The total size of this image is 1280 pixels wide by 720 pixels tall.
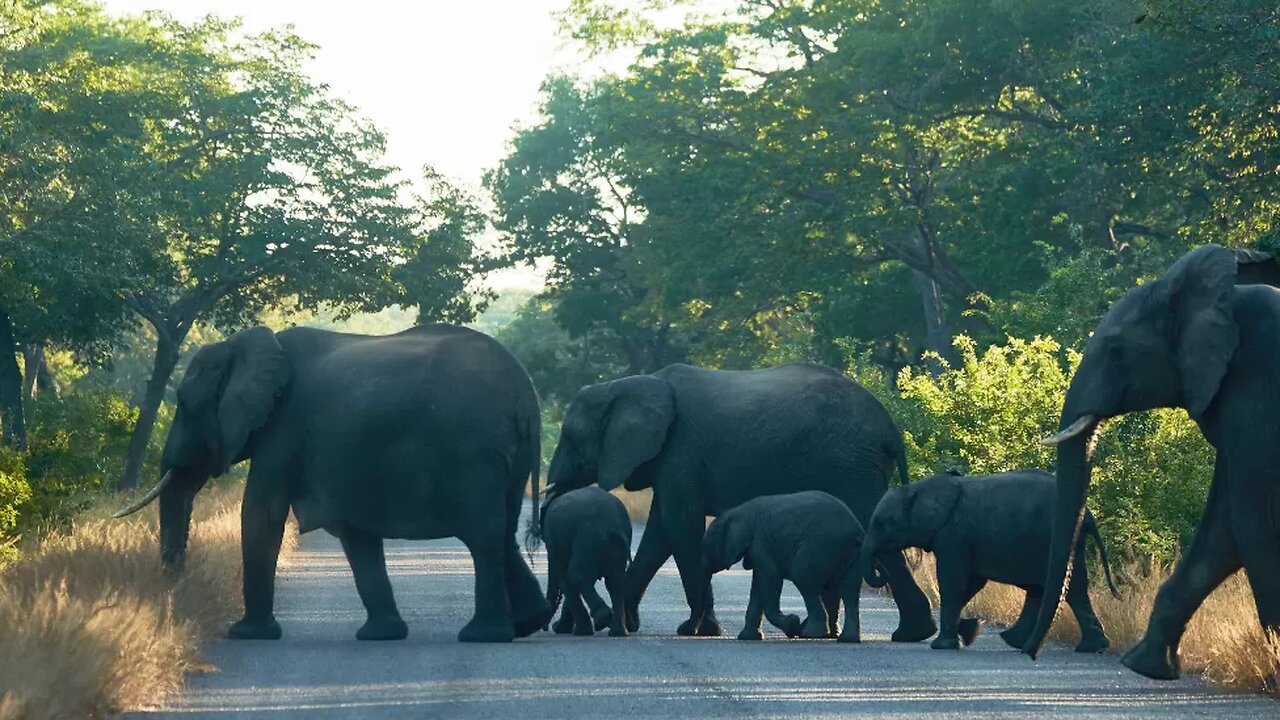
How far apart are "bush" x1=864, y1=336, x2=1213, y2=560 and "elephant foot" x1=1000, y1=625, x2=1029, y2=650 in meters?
2.72

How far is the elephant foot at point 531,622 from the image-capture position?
16453 millimetres

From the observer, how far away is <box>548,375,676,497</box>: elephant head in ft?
56.9

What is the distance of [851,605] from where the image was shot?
1547cm

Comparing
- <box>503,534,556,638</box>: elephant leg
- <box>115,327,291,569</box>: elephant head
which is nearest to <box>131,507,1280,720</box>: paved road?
<box>503,534,556,638</box>: elephant leg

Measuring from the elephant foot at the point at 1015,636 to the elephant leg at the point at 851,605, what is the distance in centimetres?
111

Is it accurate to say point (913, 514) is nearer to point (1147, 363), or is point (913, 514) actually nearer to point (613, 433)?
point (613, 433)

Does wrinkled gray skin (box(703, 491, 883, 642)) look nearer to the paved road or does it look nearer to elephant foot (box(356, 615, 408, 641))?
the paved road

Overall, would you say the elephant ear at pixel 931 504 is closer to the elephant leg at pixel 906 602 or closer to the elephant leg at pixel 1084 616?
the elephant leg at pixel 906 602

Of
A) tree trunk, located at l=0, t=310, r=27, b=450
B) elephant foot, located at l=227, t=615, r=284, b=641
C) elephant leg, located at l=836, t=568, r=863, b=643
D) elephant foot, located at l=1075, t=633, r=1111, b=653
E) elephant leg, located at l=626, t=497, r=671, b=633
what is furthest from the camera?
tree trunk, located at l=0, t=310, r=27, b=450

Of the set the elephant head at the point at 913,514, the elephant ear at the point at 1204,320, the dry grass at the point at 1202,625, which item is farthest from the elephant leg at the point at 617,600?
the elephant ear at the point at 1204,320

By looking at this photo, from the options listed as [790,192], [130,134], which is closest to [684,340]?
[790,192]

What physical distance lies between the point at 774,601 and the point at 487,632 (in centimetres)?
227

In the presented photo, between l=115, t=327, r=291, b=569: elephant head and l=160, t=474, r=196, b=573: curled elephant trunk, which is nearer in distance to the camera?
l=115, t=327, r=291, b=569: elephant head

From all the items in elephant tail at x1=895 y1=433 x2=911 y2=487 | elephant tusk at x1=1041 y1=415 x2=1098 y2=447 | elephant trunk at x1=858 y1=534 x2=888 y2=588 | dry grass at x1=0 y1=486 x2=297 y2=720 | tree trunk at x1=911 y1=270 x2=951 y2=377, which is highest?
tree trunk at x1=911 y1=270 x2=951 y2=377
